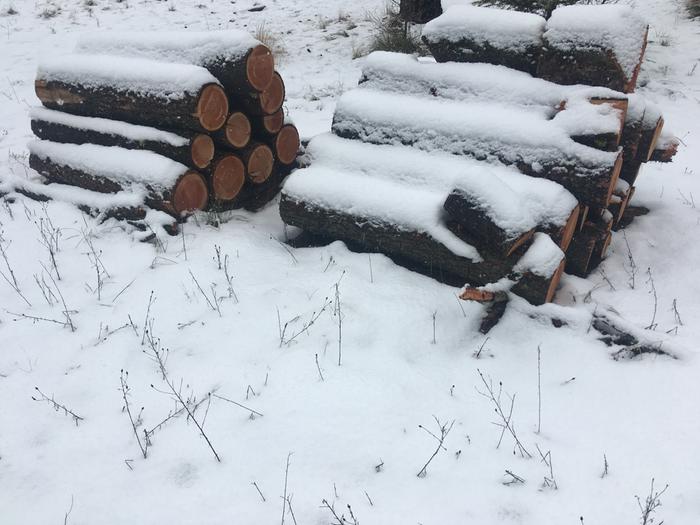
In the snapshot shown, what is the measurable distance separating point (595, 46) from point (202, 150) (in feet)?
10.2

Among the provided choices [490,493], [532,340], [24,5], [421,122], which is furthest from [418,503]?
[24,5]

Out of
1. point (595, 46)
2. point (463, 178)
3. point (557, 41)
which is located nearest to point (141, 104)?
point (463, 178)

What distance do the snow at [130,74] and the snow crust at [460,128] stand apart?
1.25 meters

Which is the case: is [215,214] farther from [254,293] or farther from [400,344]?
[400,344]

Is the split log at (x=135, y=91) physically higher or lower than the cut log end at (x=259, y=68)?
lower

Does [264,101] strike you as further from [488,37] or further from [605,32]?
[605,32]

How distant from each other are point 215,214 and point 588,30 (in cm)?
319

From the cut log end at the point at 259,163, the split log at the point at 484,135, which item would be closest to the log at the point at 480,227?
the split log at the point at 484,135

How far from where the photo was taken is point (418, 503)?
2.27 m

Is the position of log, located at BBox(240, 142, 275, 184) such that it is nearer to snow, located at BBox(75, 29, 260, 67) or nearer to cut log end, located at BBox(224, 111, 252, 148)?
cut log end, located at BBox(224, 111, 252, 148)

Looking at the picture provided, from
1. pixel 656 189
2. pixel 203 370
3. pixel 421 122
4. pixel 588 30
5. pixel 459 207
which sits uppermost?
pixel 588 30

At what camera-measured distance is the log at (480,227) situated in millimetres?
3213

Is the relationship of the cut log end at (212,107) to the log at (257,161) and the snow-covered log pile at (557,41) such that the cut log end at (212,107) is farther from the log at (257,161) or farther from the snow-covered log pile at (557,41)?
the snow-covered log pile at (557,41)

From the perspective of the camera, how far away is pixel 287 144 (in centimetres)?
498
